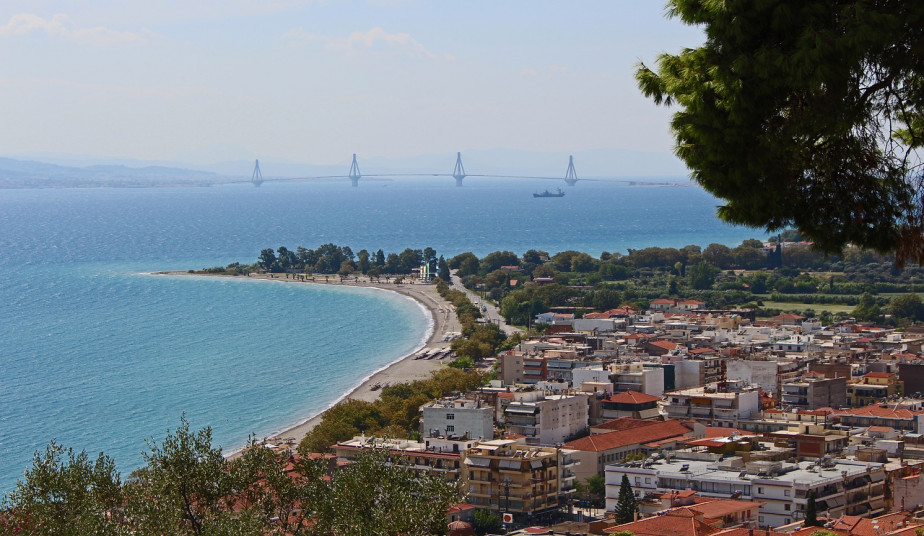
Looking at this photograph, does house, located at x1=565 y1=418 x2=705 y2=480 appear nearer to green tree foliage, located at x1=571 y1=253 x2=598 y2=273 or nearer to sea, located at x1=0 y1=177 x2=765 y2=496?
sea, located at x1=0 y1=177 x2=765 y2=496

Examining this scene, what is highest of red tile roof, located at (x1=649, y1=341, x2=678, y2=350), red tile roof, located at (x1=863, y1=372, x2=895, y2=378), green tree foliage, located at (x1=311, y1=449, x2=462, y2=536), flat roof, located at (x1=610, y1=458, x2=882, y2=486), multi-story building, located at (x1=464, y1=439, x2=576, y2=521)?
green tree foliage, located at (x1=311, y1=449, x2=462, y2=536)

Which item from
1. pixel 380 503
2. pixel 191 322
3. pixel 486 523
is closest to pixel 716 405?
pixel 486 523

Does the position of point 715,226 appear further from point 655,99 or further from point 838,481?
point 655,99

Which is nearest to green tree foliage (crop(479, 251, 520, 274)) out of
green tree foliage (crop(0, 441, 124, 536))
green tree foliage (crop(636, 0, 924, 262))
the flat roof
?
the flat roof

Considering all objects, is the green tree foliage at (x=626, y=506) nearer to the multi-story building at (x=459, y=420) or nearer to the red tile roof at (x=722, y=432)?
the multi-story building at (x=459, y=420)

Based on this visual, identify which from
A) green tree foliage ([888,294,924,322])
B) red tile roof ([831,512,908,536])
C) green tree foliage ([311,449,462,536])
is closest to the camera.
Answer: green tree foliage ([311,449,462,536])

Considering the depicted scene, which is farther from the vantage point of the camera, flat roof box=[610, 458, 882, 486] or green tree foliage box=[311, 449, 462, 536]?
flat roof box=[610, 458, 882, 486]

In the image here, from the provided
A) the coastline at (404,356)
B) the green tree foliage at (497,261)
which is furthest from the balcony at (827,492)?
the green tree foliage at (497,261)

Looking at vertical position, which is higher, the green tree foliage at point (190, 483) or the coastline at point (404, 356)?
the green tree foliage at point (190, 483)
